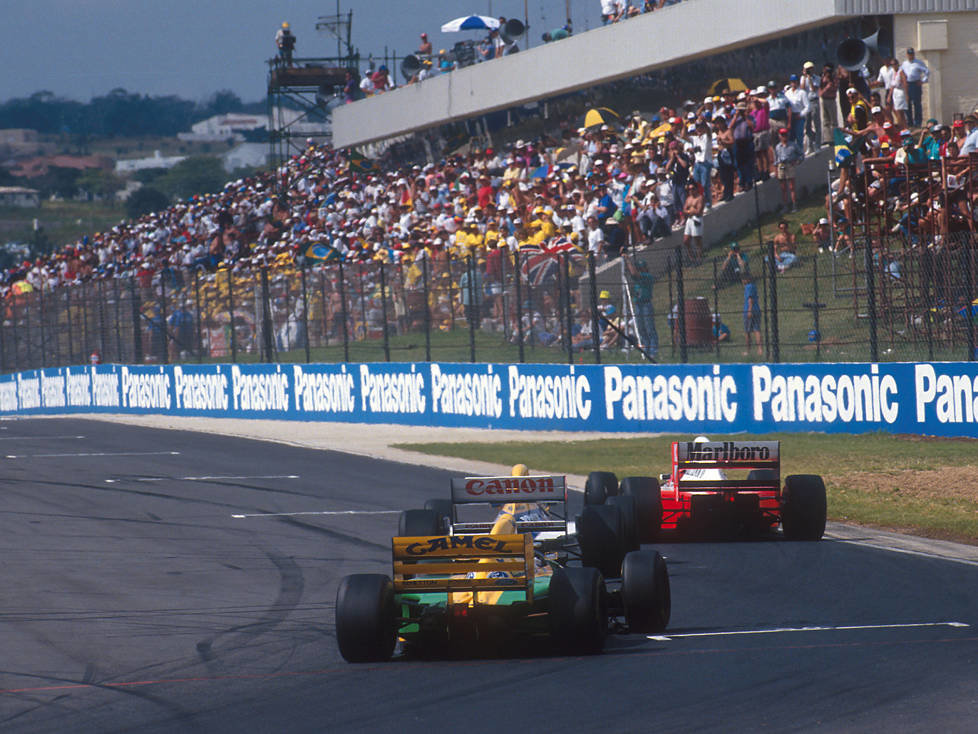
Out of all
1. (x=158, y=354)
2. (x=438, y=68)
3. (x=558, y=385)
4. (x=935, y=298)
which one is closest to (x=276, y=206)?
(x=438, y=68)

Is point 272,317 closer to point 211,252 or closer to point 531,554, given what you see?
point 211,252

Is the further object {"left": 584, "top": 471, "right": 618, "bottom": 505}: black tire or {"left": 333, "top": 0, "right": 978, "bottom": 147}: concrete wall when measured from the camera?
{"left": 333, "top": 0, "right": 978, "bottom": 147}: concrete wall

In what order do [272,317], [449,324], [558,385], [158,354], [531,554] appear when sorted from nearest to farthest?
[531,554] → [558,385] → [449,324] → [272,317] → [158,354]

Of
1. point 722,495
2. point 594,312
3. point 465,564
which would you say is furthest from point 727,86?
point 465,564

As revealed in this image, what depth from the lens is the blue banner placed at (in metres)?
20.3

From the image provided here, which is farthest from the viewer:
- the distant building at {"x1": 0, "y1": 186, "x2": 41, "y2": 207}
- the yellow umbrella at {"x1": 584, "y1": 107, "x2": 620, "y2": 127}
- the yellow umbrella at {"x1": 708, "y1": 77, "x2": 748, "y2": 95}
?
the distant building at {"x1": 0, "y1": 186, "x2": 41, "y2": 207}

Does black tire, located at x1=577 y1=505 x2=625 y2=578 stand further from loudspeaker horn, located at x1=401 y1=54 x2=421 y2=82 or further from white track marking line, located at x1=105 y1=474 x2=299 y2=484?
loudspeaker horn, located at x1=401 y1=54 x2=421 y2=82

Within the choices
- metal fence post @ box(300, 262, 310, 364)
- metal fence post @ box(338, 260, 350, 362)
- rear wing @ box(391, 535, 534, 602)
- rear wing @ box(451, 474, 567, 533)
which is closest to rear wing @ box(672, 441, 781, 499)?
rear wing @ box(451, 474, 567, 533)

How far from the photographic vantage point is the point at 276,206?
48000mm

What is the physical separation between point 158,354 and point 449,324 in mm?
10900

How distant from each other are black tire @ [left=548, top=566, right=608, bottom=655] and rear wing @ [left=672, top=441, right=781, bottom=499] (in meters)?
4.85

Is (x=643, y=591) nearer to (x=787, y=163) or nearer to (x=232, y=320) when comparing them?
(x=787, y=163)

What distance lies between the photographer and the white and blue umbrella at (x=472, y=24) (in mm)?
45938

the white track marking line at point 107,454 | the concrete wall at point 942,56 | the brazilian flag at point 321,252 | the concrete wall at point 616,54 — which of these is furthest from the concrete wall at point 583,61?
the white track marking line at point 107,454
